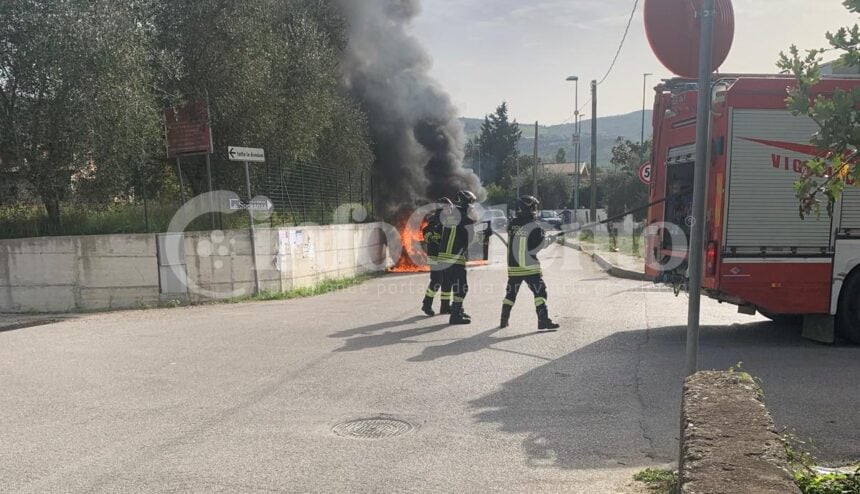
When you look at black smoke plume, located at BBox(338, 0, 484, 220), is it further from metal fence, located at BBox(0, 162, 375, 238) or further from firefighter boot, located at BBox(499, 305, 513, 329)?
firefighter boot, located at BBox(499, 305, 513, 329)

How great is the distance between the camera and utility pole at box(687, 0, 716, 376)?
3.24 meters

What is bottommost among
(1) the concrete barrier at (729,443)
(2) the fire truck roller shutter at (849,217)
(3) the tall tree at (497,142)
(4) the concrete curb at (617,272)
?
(4) the concrete curb at (617,272)

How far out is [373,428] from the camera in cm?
440

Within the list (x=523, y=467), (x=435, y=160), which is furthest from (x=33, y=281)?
(x=435, y=160)

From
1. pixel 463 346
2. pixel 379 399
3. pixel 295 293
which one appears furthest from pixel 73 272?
pixel 379 399

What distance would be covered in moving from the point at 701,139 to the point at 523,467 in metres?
2.23

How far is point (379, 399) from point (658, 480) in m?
2.44

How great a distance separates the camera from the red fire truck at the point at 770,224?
623 cm

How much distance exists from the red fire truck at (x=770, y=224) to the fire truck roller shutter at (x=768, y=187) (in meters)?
0.01

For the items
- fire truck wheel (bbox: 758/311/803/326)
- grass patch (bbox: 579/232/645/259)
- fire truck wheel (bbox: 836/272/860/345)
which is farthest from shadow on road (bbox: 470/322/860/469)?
grass patch (bbox: 579/232/645/259)

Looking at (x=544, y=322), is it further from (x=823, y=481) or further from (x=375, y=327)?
(x=823, y=481)

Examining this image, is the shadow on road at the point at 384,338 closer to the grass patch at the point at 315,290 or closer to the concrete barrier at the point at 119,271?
the grass patch at the point at 315,290

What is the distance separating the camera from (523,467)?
144 inches

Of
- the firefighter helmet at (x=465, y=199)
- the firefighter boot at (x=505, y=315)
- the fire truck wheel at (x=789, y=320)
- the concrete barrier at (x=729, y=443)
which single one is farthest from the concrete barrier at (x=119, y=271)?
the concrete barrier at (x=729, y=443)
